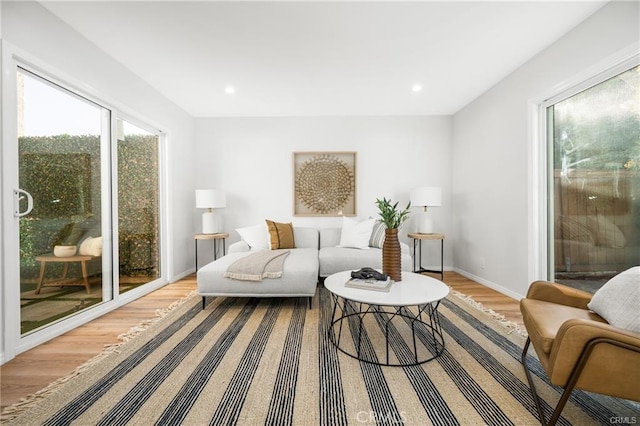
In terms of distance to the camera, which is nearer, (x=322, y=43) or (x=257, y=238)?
(x=322, y=43)

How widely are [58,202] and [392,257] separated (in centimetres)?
272

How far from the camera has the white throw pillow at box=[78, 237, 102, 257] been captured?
2.26m

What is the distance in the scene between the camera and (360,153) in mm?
4062

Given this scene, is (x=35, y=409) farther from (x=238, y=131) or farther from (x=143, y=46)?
(x=238, y=131)

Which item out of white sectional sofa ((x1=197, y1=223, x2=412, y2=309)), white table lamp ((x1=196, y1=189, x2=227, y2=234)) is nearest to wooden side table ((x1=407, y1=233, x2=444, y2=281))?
white sectional sofa ((x1=197, y1=223, x2=412, y2=309))

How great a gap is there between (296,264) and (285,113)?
248 cm

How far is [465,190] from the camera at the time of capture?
3.72 metres

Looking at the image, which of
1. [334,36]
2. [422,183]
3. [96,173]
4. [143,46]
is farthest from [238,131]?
[422,183]

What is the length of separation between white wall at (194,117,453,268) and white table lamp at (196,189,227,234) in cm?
41

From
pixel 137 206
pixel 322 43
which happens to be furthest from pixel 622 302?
pixel 137 206

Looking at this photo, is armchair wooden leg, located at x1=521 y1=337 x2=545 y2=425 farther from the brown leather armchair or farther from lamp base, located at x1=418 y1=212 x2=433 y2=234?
lamp base, located at x1=418 y1=212 x2=433 y2=234

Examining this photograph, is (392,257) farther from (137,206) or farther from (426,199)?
(137,206)

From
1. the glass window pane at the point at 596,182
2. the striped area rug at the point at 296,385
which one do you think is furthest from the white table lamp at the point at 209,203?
the glass window pane at the point at 596,182

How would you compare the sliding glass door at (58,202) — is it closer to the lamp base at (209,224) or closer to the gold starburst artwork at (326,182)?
the lamp base at (209,224)
